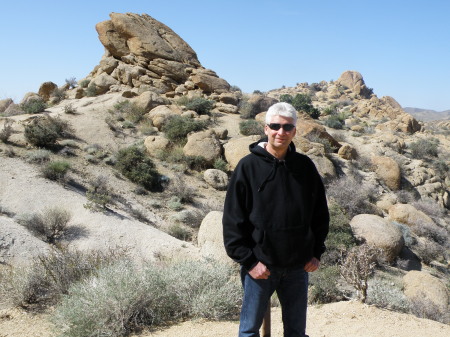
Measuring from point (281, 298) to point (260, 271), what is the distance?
413 mm

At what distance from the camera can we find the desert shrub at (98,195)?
1034 centimetres

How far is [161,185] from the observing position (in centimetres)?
1390

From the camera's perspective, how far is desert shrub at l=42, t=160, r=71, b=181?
11.5 metres

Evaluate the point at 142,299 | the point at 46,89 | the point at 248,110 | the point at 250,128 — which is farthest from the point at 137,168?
the point at 46,89

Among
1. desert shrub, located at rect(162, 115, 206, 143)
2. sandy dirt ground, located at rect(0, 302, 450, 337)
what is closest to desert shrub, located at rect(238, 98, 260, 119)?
desert shrub, located at rect(162, 115, 206, 143)

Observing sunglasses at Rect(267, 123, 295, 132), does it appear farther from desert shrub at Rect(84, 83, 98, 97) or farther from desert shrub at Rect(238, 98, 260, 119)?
desert shrub at Rect(84, 83, 98, 97)

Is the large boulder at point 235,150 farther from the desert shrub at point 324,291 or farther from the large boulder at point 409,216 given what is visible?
the desert shrub at point 324,291

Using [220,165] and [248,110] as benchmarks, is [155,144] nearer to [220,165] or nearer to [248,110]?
[220,165]

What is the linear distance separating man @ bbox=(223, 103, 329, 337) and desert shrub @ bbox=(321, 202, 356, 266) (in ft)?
23.6

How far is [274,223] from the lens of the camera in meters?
2.60

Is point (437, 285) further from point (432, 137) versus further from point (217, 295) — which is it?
point (432, 137)

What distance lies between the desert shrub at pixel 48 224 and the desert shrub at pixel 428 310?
7809 millimetres

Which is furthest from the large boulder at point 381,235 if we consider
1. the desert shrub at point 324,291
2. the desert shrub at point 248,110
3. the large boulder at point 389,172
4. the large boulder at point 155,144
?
the desert shrub at point 248,110

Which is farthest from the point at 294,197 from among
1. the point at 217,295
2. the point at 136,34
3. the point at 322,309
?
the point at 136,34
